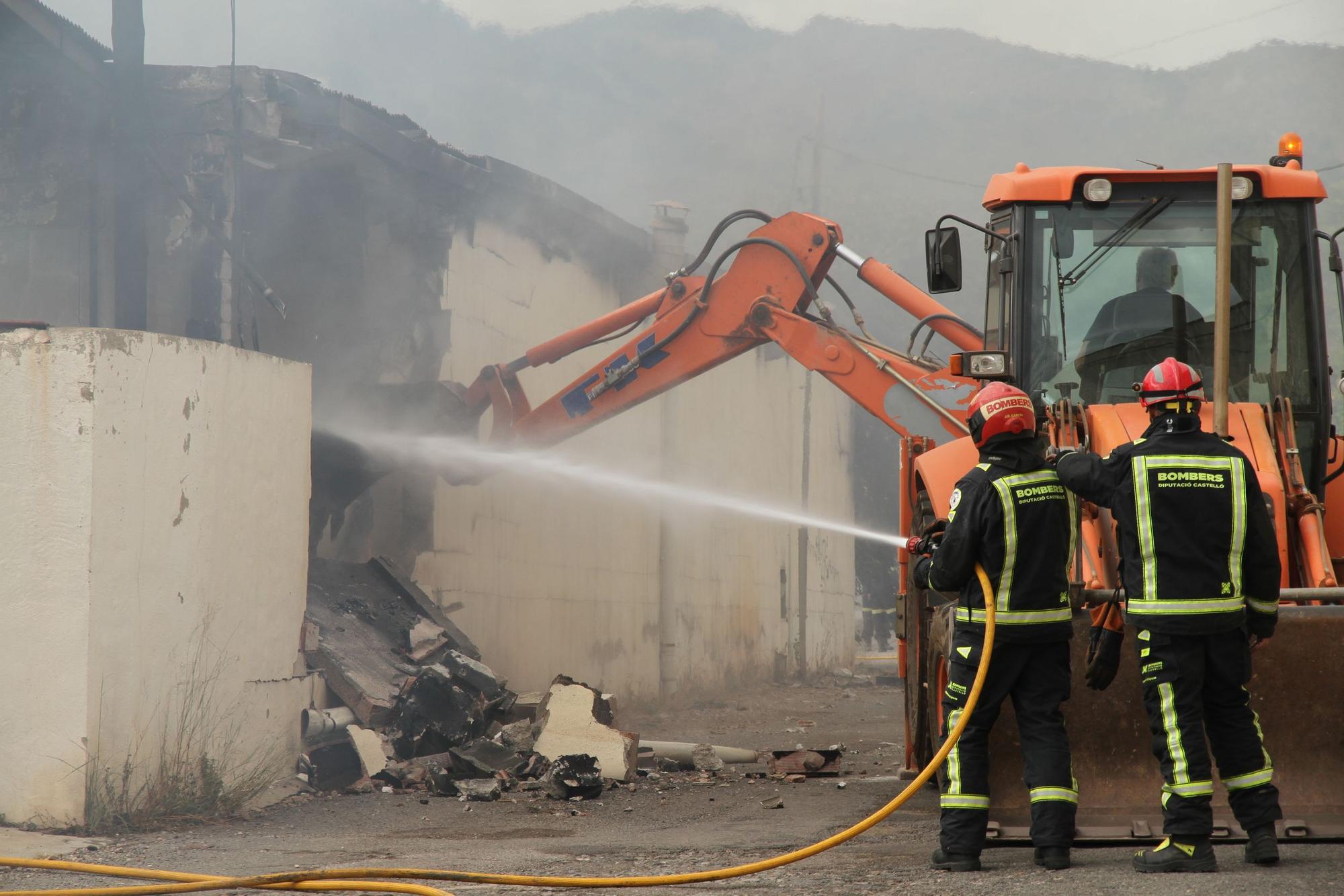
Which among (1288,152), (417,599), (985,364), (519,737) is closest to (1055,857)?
(985,364)

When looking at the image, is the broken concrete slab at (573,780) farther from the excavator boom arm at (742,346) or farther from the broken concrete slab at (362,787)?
the excavator boom arm at (742,346)

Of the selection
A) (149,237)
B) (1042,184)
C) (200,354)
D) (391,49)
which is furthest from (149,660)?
(391,49)

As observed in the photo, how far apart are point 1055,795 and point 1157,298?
2484mm

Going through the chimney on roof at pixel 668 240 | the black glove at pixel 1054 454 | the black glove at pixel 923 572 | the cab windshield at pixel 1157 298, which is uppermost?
the chimney on roof at pixel 668 240

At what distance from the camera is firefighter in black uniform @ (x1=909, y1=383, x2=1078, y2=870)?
194 inches

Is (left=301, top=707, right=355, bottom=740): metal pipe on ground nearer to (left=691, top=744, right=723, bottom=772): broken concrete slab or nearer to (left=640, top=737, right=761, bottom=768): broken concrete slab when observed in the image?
(left=640, top=737, right=761, bottom=768): broken concrete slab

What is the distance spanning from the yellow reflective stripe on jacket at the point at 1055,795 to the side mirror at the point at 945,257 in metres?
2.34

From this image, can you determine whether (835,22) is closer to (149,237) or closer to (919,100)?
(919,100)

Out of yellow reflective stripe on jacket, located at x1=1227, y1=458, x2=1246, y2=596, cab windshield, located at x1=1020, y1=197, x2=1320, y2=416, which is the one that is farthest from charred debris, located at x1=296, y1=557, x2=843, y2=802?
yellow reflective stripe on jacket, located at x1=1227, y1=458, x2=1246, y2=596

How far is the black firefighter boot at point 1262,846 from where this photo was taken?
15.3 ft

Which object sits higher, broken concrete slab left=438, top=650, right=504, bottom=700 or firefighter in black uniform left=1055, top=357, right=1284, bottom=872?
firefighter in black uniform left=1055, top=357, right=1284, bottom=872

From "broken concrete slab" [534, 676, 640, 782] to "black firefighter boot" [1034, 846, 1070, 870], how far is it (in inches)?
147

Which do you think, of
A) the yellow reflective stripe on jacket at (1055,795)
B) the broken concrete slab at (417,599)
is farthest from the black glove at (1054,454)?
the broken concrete slab at (417,599)

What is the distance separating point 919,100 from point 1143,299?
75424 millimetres
